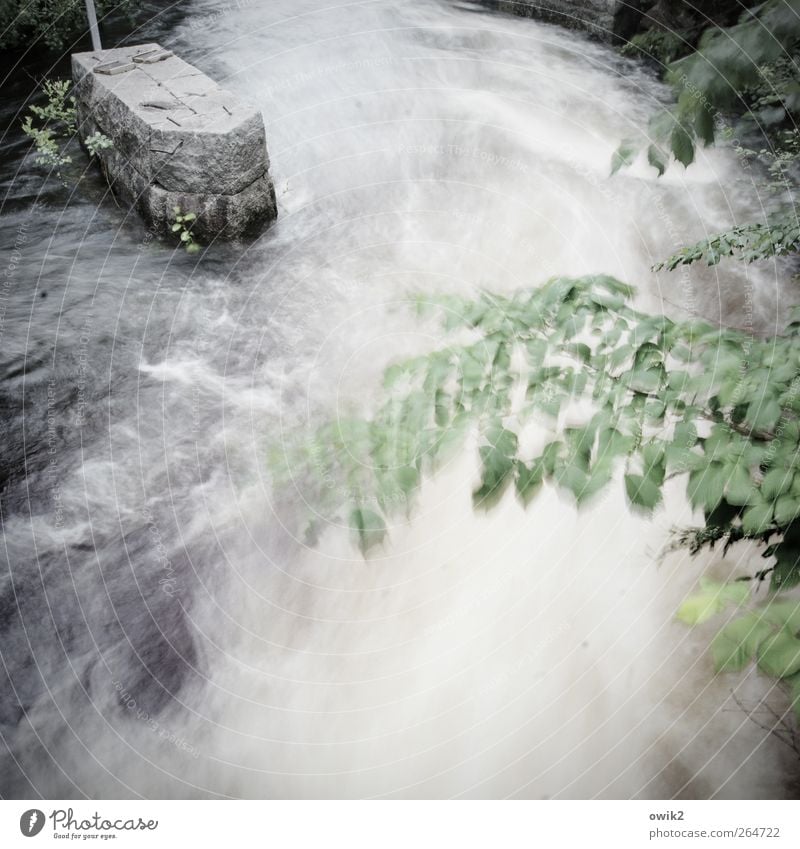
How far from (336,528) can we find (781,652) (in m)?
1.19

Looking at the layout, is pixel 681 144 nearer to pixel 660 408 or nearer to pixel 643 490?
pixel 660 408

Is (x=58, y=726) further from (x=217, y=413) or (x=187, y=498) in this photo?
(x=217, y=413)

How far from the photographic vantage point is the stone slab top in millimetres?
2453

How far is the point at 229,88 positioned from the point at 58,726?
7.12ft

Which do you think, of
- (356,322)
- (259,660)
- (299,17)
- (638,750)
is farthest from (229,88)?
(638,750)

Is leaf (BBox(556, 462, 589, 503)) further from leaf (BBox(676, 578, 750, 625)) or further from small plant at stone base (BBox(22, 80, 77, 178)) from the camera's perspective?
small plant at stone base (BBox(22, 80, 77, 178))

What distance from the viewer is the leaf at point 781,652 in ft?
3.52

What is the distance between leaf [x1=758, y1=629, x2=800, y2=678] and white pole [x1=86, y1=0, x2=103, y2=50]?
257 cm

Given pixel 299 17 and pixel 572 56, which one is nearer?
pixel 299 17

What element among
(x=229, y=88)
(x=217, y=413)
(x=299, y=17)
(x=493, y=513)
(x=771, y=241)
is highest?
(x=299, y=17)

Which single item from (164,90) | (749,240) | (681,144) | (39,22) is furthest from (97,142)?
(749,240)

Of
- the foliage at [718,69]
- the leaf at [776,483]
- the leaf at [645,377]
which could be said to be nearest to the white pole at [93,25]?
the foliage at [718,69]

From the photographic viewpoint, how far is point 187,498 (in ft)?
6.72

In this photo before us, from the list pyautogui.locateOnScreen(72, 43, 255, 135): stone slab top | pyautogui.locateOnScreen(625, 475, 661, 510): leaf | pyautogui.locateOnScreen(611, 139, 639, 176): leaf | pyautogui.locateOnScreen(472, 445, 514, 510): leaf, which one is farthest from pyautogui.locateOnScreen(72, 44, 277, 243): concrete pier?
pyautogui.locateOnScreen(625, 475, 661, 510): leaf
